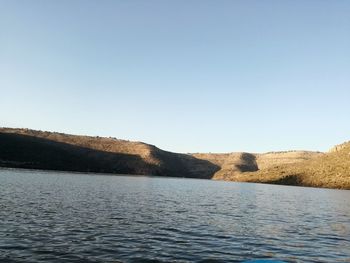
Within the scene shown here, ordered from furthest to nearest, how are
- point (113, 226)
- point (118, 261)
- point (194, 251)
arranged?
point (113, 226) → point (194, 251) → point (118, 261)

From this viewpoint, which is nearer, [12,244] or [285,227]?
[12,244]

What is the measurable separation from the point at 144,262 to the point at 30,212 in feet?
80.3

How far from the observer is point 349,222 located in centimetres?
5866

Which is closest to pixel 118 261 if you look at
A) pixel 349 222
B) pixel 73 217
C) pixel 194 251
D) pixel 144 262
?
pixel 144 262

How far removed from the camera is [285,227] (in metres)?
49.1

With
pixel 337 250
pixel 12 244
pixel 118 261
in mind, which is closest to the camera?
pixel 118 261

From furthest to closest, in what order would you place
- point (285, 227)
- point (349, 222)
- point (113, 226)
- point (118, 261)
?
point (349, 222)
point (285, 227)
point (113, 226)
point (118, 261)

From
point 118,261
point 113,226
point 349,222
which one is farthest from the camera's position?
point 349,222

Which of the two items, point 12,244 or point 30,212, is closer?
point 12,244

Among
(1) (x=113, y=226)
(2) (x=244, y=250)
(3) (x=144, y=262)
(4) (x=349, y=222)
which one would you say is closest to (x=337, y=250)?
(2) (x=244, y=250)

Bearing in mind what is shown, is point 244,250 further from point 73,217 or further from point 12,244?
point 73,217

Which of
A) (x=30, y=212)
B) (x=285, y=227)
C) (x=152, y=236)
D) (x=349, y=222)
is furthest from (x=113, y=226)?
(x=349, y=222)

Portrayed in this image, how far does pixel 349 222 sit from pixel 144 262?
4189cm

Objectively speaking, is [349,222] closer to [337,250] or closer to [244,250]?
[337,250]
